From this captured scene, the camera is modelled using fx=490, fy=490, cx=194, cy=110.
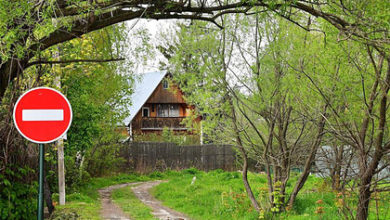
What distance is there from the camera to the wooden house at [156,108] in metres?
41.4

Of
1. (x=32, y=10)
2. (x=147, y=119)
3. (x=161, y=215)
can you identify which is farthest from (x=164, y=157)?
(x=32, y=10)

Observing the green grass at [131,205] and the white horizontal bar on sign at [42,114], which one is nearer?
the white horizontal bar on sign at [42,114]

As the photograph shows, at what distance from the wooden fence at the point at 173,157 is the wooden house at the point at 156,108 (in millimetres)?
10179

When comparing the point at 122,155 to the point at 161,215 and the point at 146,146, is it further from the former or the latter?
the point at 161,215

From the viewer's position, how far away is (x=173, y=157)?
98.0 feet

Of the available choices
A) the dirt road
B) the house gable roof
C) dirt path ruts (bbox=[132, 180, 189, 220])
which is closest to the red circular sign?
the dirt road

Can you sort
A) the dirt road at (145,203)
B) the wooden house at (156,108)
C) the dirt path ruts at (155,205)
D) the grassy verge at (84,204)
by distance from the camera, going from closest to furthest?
the grassy verge at (84,204)
the dirt road at (145,203)
the dirt path ruts at (155,205)
the wooden house at (156,108)

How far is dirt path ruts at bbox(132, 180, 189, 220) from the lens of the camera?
13008 millimetres

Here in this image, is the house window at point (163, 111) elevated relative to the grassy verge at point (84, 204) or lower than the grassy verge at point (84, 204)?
elevated

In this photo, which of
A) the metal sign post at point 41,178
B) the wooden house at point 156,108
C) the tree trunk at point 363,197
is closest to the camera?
the tree trunk at point 363,197

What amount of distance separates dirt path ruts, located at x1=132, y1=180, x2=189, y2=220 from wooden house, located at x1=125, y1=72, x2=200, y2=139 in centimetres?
1981

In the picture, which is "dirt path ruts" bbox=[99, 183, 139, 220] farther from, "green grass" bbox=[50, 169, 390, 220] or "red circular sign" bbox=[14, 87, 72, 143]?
"red circular sign" bbox=[14, 87, 72, 143]

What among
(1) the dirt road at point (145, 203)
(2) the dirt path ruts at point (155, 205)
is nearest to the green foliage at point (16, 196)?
(1) the dirt road at point (145, 203)

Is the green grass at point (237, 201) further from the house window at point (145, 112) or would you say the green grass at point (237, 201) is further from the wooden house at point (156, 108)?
the house window at point (145, 112)
